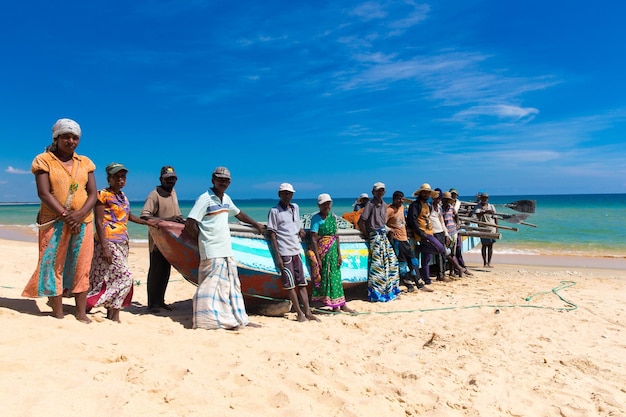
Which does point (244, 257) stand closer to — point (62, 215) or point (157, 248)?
point (157, 248)

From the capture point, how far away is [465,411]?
2.98 meters

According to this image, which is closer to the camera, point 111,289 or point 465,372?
point 465,372

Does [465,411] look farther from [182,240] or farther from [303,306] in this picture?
[182,240]

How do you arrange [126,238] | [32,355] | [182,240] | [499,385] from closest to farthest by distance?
[32,355] < [499,385] < [126,238] < [182,240]

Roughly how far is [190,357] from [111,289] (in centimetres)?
137

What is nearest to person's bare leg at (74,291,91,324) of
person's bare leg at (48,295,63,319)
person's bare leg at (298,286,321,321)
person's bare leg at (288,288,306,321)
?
person's bare leg at (48,295,63,319)

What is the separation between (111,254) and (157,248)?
41.8 inches

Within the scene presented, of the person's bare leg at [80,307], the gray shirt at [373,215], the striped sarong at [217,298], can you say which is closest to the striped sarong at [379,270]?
the gray shirt at [373,215]

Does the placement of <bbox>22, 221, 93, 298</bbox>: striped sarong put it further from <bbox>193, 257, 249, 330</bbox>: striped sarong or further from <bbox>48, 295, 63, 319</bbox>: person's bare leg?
<bbox>193, 257, 249, 330</bbox>: striped sarong

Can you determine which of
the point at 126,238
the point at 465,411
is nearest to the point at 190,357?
the point at 126,238

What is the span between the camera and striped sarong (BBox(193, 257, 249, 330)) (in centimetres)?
440

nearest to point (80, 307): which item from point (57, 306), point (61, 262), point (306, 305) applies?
point (57, 306)

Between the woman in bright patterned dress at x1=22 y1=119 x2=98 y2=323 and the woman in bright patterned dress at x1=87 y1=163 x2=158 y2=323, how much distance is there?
414 mm

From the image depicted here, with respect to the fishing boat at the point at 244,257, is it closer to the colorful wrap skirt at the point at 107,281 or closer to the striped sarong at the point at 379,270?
the striped sarong at the point at 379,270
